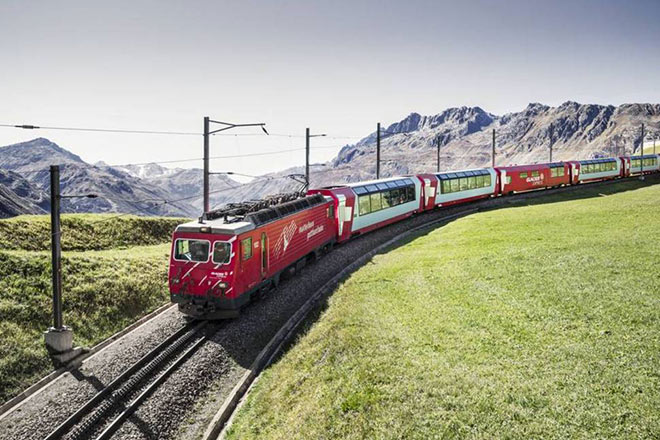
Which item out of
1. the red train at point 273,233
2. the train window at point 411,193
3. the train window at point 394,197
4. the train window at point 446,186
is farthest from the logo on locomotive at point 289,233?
the train window at point 446,186

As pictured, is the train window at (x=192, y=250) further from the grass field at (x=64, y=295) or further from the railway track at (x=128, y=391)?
the grass field at (x=64, y=295)

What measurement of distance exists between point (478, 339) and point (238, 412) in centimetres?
715

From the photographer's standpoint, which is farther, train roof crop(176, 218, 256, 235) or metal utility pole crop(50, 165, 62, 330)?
train roof crop(176, 218, 256, 235)

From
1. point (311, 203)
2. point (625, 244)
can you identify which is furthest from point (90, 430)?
point (625, 244)

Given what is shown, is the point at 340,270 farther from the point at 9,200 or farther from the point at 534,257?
the point at 9,200

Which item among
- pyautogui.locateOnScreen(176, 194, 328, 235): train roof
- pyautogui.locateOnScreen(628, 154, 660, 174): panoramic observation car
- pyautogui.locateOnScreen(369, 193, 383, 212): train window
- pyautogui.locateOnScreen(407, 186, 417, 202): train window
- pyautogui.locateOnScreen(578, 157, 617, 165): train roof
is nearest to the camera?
pyautogui.locateOnScreen(176, 194, 328, 235): train roof

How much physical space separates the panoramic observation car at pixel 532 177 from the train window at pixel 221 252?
39.1m

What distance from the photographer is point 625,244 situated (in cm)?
1989

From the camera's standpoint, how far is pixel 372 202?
33469 mm

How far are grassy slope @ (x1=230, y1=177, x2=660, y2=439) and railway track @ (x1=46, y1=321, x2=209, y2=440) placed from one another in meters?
3.20

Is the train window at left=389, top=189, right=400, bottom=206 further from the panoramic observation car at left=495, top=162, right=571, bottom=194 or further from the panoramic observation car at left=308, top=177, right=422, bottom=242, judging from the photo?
the panoramic observation car at left=495, top=162, right=571, bottom=194

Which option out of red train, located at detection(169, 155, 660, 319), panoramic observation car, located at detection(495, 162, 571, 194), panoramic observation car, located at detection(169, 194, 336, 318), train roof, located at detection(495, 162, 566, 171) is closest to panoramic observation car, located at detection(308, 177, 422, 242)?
red train, located at detection(169, 155, 660, 319)

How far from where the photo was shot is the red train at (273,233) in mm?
17641

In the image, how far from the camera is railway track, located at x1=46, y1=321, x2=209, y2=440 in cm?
1199
